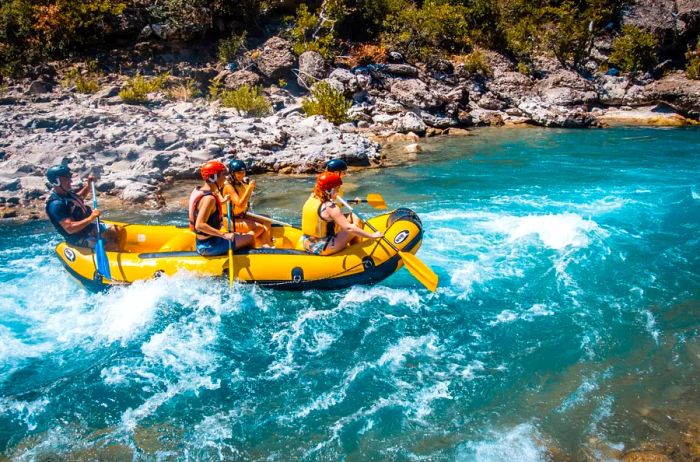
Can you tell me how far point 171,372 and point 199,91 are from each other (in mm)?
14250

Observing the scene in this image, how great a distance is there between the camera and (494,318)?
559 cm

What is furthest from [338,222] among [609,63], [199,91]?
[609,63]

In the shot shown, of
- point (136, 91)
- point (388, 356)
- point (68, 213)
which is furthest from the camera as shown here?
point (136, 91)

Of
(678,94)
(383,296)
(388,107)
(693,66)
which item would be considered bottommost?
(383,296)

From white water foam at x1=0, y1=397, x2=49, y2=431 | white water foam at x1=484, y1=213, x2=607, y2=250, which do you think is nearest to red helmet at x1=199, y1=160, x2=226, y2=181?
white water foam at x1=0, y1=397, x2=49, y2=431

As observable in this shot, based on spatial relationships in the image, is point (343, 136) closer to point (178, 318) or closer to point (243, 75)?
point (243, 75)

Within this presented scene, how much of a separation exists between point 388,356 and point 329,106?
11805mm

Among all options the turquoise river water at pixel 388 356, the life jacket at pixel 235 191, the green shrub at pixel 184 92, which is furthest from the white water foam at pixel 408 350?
the green shrub at pixel 184 92

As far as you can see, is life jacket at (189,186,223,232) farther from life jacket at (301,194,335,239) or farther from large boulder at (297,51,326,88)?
large boulder at (297,51,326,88)

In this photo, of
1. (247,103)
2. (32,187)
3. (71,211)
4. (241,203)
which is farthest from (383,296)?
(247,103)

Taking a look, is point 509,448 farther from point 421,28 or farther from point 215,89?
point 421,28

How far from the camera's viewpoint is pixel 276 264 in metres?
5.86

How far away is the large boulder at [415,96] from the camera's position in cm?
1788

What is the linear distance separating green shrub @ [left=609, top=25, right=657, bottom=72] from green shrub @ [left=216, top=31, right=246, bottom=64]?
16453 millimetres
